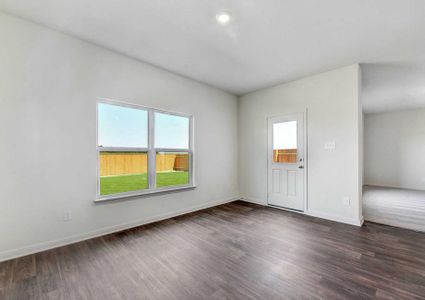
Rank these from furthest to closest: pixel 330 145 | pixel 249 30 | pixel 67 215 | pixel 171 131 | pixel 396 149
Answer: pixel 396 149
pixel 171 131
pixel 330 145
pixel 67 215
pixel 249 30

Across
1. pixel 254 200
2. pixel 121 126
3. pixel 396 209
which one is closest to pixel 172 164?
pixel 121 126

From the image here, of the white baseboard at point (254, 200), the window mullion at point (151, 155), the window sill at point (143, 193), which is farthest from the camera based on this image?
the white baseboard at point (254, 200)

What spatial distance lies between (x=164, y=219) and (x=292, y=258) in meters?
2.25

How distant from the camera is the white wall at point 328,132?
3.40 meters

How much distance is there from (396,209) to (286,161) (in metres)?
2.49

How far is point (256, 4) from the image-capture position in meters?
2.09

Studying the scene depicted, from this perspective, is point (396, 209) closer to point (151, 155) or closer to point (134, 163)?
point (151, 155)

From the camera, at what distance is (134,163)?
3439 millimetres

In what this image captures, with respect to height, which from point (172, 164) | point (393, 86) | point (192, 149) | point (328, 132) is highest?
point (393, 86)

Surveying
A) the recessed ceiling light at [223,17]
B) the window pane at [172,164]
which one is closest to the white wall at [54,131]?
the window pane at [172,164]

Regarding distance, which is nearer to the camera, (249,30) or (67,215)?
(249,30)

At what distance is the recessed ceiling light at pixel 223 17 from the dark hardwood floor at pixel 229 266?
109 inches

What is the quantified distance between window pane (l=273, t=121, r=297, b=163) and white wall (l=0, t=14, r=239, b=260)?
2678 millimetres

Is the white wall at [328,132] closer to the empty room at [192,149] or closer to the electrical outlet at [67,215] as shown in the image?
the empty room at [192,149]
